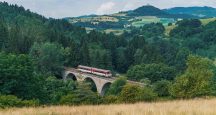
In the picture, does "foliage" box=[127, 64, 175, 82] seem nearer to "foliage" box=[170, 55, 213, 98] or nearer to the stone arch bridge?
the stone arch bridge

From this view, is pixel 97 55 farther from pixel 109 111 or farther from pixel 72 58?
pixel 109 111

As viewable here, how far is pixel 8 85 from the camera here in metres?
52.0

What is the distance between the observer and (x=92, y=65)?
11144cm

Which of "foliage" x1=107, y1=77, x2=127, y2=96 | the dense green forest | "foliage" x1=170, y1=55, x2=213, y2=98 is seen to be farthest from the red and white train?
"foliage" x1=170, y1=55, x2=213, y2=98

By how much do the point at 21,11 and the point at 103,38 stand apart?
217 ft

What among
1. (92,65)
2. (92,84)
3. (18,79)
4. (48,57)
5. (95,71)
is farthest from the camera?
(92,65)

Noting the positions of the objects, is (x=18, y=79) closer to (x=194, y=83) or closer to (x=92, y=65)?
(x=194, y=83)

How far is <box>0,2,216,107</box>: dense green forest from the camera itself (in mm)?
44500

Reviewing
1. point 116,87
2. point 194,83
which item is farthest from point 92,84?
point 194,83

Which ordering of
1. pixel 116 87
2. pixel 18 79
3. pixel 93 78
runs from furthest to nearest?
pixel 93 78 → pixel 116 87 → pixel 18 79

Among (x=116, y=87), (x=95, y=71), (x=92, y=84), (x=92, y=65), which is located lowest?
(x=92, y=84)

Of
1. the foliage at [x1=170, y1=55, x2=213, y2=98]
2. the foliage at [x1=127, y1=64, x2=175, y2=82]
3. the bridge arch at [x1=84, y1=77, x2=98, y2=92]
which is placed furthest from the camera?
the foliage at [x1=127, y1=64, x2=175, y2=82]

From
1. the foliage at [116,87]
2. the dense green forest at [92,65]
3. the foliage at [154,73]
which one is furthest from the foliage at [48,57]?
the foliage at [116,87]

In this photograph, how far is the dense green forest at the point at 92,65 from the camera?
44.5 metres
